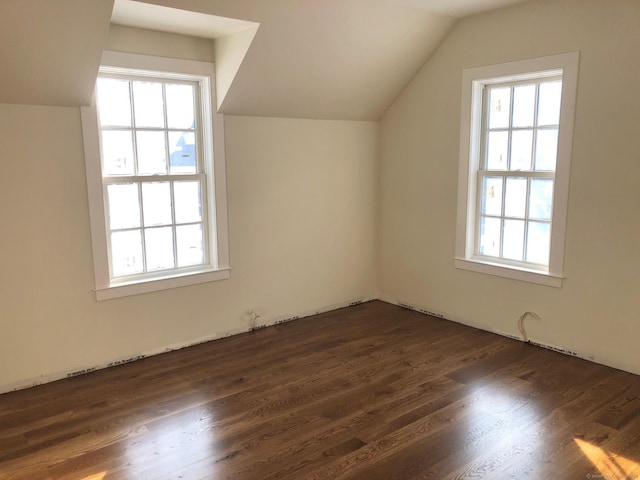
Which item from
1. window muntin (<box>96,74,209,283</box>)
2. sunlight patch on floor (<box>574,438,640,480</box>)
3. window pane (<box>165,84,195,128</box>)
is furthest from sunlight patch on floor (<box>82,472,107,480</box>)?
Answer: window pane (<box>165,84,195,128</box>)

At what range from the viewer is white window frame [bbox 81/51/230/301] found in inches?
131

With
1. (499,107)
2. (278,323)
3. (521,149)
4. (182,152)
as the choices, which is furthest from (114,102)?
(521,149)

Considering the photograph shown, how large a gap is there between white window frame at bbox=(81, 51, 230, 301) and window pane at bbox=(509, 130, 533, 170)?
2.28m

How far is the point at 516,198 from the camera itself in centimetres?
396

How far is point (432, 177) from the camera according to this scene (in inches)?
175

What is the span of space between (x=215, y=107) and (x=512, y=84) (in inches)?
90.3

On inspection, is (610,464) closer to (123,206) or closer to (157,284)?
(157,284)

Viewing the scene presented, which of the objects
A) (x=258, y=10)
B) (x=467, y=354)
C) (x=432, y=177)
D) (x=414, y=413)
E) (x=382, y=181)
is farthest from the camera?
(x=382, y=181)

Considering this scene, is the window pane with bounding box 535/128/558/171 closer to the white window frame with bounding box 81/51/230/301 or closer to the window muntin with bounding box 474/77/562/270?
the window muntin with bounding box 474/77/562/270

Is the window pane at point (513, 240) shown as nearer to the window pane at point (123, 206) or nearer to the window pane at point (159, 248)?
the window pane at point (159, 248)

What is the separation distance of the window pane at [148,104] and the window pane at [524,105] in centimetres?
269

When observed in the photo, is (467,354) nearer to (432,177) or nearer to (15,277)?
(432,177)

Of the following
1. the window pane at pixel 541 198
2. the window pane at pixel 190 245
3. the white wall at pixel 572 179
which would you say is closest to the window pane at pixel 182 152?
the window pane at pixel 190 245

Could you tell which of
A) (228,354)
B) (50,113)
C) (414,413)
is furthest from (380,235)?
(50,113)
